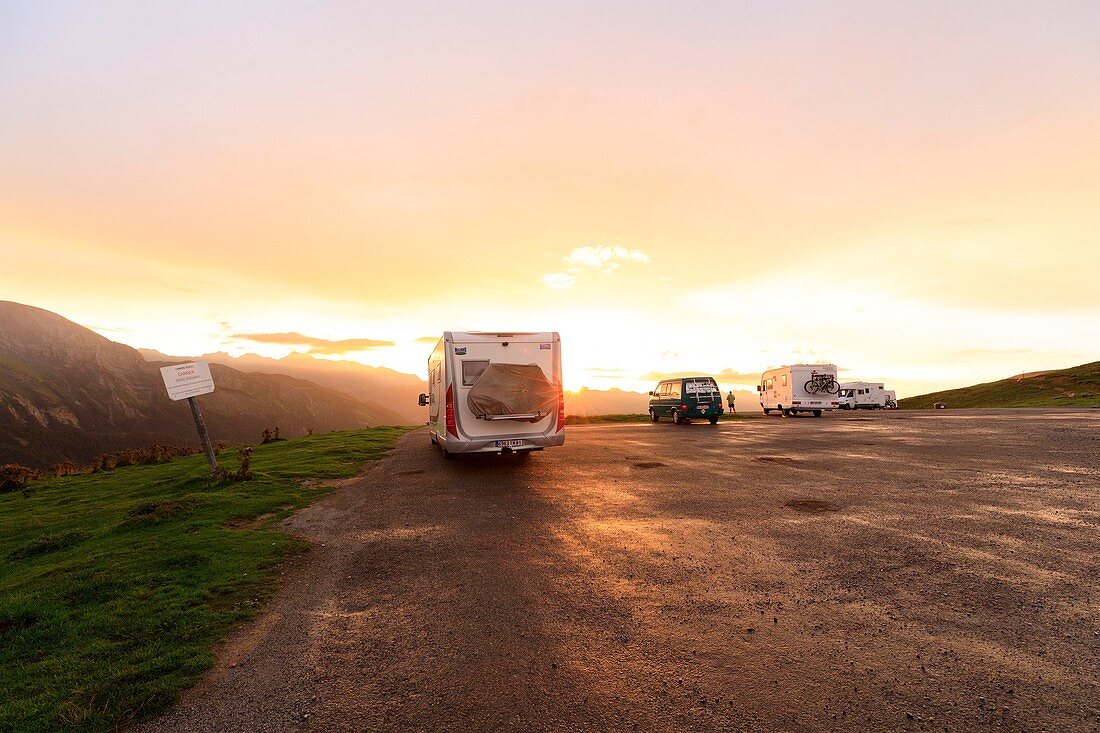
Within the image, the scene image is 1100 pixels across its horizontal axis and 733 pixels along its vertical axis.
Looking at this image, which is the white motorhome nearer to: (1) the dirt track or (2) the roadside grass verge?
(2) the roadside grass verge

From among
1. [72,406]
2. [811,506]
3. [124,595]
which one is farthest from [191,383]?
[72,406]

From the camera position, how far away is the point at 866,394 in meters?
57.2

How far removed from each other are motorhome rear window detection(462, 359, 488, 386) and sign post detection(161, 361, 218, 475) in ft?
19.7

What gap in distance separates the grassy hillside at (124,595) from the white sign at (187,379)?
7.61 ft

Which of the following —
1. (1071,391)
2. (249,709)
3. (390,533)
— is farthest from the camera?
(1071,391)

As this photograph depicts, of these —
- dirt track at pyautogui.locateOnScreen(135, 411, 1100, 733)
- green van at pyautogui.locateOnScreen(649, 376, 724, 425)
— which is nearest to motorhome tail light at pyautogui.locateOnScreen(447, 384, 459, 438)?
dirt track at pyautogui.locateOnScreen(135, 411, 1100, 733)

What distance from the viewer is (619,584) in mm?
5496

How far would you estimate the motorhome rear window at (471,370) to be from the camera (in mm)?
12977

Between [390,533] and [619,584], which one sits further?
[390,533]

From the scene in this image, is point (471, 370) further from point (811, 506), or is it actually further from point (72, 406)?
point (72, 406)

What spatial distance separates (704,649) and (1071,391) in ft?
216

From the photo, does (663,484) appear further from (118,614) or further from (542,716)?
(118,614)

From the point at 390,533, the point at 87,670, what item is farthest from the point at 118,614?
the point at 390,533

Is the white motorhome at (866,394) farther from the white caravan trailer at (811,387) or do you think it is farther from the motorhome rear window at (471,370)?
the motorhome rear window at (471,370)
